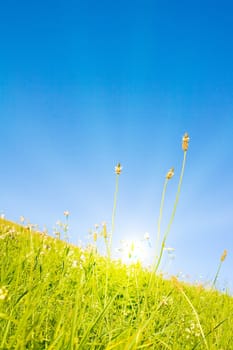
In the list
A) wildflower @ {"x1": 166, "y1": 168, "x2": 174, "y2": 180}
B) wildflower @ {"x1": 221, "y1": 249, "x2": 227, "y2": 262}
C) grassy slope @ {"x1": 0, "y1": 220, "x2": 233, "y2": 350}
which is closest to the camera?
A: grassy slope @ {"x1": 0, "y1": 220, "x2": 233, "y2": 350}

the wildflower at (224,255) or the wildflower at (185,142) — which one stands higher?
the wildflower at (185,142)

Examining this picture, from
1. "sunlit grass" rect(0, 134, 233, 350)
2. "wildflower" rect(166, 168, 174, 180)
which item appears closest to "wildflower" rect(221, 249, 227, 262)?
"sunlit grass" rect(0, 134, 233, 350)

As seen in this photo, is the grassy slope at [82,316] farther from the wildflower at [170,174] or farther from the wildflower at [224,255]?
the wildflower at [170,174]

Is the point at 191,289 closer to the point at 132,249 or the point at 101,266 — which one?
the point at 101,266

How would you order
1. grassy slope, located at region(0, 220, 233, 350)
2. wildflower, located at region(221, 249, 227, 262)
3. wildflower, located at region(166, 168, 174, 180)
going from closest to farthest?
1. grassy slope, located at region(0, 220, 233, 350)
2. wildflower, located at region(166, 168, 174, 180)
3. wildflower, located at region(221, 249, 227, 262)

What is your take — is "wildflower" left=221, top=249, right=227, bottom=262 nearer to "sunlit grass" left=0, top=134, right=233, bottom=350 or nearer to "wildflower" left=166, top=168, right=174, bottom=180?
"sunlit grass" left=0, top=134, right=233, bottom=350

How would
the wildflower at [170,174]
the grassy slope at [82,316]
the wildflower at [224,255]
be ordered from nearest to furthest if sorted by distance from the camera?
the grassy slope at [82,316] < the wildflower at [170,174] < the wildflower at [224,255]

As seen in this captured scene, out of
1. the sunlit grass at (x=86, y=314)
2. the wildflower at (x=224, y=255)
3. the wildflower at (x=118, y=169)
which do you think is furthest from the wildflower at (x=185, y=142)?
the wildflower at (x=224, y=255)

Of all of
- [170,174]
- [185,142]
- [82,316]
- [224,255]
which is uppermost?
[185,142]

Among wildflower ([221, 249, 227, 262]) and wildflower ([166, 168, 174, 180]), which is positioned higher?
wildflower ([166, 168, 174, 180])

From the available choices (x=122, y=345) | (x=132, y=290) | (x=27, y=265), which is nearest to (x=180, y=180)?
(x=122, y=345)

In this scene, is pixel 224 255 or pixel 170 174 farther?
pixel 224 255

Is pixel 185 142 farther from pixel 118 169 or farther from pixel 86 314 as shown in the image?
pixel 86 314

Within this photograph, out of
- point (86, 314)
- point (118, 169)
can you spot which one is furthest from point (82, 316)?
point (118, 169)
